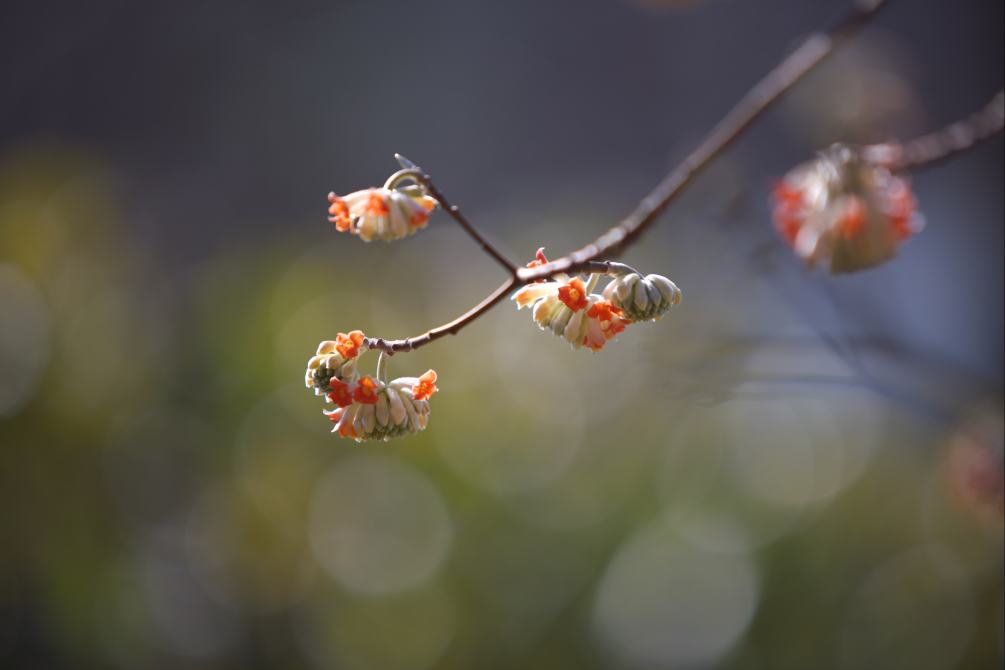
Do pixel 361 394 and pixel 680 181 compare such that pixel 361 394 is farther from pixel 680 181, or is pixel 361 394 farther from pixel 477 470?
pixel 477 470

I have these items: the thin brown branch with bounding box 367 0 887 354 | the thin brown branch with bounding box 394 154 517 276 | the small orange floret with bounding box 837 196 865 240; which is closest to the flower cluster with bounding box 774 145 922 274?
the small orange floret with bounding box 837 196 865 240

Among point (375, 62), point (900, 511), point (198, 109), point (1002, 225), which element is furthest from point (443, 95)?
point (900, 511)

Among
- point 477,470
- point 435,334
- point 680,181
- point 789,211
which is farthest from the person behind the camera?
point 477,470

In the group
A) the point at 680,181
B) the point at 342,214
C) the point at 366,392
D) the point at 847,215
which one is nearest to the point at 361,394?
the point at 366,392

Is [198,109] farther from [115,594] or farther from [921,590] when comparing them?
[921,590]

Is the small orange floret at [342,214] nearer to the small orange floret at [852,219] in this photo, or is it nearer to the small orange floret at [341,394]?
the small orange floret at [341,394]

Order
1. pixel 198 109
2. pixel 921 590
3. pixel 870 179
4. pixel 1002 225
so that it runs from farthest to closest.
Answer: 1. pixel 198 109
2. pixel 1002 225
3. pixel 921 590
4. pixel 870 179

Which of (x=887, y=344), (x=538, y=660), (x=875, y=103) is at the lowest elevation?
(x=538, y=660)
